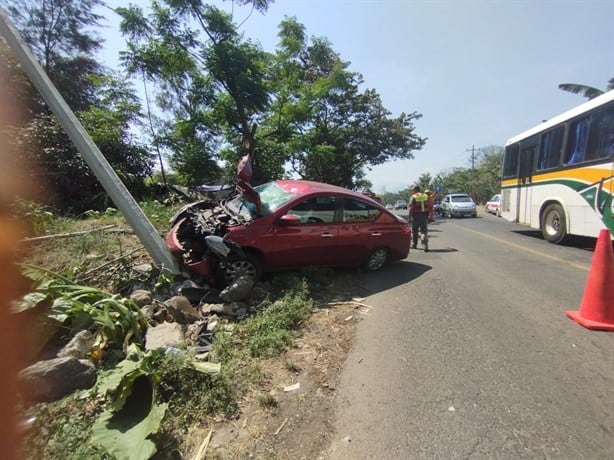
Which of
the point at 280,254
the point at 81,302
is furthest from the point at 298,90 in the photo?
the point at 81,302

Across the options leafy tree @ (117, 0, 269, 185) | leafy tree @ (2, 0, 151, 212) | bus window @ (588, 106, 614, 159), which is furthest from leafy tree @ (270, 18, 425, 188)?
bus window @ (588, 106, 614, 159)

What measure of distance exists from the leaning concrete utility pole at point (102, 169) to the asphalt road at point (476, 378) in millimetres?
3217

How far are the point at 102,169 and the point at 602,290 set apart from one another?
7.82 m

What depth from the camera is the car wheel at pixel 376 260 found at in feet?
21.0

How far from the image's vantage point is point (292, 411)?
104 inches

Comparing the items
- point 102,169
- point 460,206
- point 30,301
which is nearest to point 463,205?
point 460,206

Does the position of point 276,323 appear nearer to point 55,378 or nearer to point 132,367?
point 132,367

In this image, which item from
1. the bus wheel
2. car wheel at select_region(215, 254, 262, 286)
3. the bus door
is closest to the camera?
car wheel at select_region(215, 254, 262, 286)

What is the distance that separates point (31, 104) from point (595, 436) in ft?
54.6

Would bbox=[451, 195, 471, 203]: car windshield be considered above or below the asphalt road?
above

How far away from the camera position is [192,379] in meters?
2.81

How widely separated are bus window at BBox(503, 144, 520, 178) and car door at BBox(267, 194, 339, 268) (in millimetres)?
8817

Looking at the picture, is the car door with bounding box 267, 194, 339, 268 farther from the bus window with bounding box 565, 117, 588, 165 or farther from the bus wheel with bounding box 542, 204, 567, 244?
the bus wheel with bounding box 542, 204, 567, 244

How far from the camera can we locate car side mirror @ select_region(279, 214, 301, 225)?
520 centimetres
